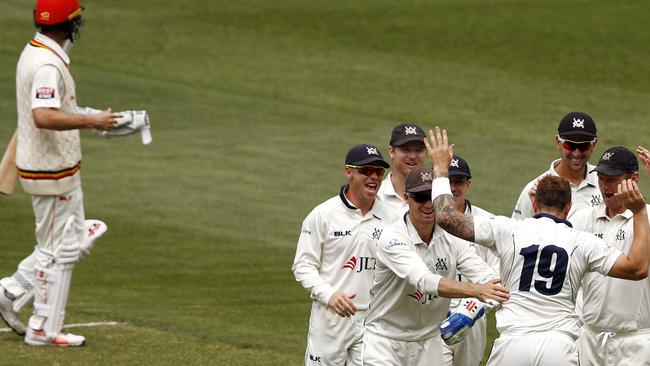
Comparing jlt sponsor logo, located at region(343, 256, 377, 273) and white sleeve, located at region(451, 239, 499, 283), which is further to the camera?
jlt sponsor logo, located at region(343, 256, 377, 273)

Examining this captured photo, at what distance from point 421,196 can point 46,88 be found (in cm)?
377

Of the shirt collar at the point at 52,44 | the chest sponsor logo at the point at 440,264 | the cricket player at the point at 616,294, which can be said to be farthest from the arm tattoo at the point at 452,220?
the shirt collar at the point at 52,44

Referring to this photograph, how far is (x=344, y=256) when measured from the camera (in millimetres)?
10539

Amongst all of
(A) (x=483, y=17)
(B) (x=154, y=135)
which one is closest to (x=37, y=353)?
(B) (x=154, y=135)

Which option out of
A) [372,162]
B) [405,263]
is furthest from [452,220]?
[372,162]

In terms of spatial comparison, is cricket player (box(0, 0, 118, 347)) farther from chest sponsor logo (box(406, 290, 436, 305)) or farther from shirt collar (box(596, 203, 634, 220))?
shirt collar (box(596, 203, 634, 220))

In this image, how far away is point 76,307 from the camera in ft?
47.0

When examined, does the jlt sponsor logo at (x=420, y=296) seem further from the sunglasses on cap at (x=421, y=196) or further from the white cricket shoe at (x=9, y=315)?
the white cricket shoe at (x=9, y=315)

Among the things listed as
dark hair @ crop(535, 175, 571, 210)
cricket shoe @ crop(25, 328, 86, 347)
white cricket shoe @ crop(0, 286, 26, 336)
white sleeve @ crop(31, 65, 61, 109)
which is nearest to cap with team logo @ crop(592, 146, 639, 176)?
dark hair @ crop(535, 175, 571, 210)

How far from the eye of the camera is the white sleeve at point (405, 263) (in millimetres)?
9242

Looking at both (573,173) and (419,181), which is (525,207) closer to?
(573,173)

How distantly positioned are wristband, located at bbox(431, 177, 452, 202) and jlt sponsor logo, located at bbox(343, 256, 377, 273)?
1329 millimetres

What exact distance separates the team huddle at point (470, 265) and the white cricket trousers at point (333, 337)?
0.04 feet

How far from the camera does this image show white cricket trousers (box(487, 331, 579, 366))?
9070 millimetres
